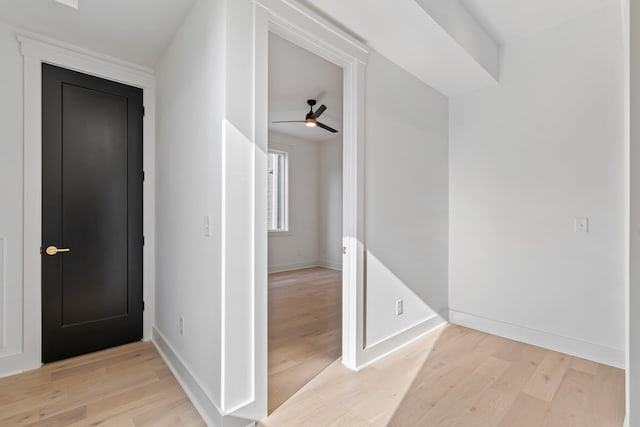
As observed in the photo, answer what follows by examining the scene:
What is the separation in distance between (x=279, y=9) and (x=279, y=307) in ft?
10.2

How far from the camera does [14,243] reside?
7.34ft

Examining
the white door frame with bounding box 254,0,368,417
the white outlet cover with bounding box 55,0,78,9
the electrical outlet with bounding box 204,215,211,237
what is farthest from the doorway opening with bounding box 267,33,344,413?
the white outlet cover with bounding box 55,0,78,9

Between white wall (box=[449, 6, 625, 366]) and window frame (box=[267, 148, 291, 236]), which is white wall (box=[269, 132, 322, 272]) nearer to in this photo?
window frame (box=[267, 148, 291, 236])

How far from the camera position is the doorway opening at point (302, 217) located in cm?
258

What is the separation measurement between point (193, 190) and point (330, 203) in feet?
15.0

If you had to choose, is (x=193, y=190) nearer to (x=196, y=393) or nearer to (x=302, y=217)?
(x=196, y=393)

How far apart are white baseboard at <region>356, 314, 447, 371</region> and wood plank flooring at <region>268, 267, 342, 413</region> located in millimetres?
272

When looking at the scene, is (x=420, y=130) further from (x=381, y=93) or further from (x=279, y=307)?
(x=279, y=307)

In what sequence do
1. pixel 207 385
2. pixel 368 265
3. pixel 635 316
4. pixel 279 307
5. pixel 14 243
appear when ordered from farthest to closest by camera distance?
pixel 279 307 → pixel 368 265 → pixel 14 243 → pixel 207 385 → pixel 635 316

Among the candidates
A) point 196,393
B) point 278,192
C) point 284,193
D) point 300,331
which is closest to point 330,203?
point 284,193

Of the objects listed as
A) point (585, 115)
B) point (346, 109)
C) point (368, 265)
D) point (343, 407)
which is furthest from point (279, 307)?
point (585, 115)

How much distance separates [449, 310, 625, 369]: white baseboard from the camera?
7.64 ft

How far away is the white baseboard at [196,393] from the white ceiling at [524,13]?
321 centimetres

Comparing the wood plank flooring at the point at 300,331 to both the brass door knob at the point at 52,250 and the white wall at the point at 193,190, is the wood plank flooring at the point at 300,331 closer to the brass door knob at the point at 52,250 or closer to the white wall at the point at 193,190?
the white wall at the point at 193,190
